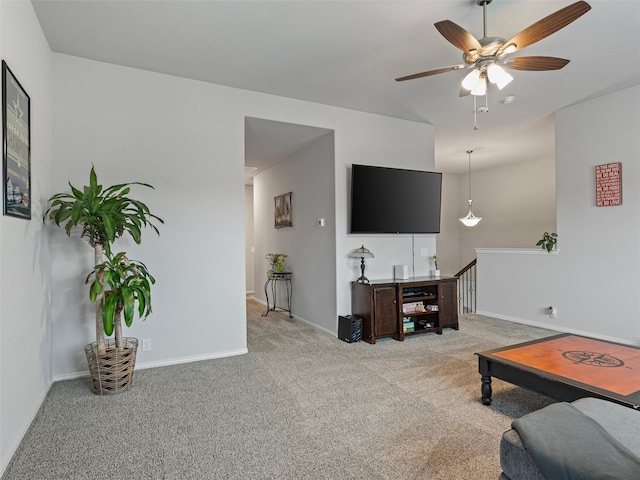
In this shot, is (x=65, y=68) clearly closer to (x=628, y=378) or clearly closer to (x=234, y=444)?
(x=234, y=444)

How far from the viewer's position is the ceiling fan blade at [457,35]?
2156mm

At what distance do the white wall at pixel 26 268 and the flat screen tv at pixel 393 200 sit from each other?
3.06m

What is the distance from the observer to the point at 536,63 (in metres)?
2.60

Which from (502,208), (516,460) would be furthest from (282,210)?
(502,208)

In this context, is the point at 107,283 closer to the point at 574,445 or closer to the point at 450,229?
the point at 574,445

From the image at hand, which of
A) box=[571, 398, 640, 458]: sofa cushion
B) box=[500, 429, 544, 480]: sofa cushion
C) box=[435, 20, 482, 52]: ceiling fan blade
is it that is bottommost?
box=[500, 429, 544, 480]: sofa cushion

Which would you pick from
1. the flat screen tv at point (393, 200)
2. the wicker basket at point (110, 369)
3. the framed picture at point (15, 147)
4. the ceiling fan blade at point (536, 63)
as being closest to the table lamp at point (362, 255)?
the flat screen tv at point (393, 200)

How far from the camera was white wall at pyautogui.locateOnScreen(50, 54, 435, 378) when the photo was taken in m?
3.23

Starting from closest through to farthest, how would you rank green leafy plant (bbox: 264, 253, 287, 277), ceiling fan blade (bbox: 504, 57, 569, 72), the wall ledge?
1. ceiling fan blade (bbox: 504, 57, 569, 72)
2. the wall ledge
3. green leafy plant (bbox: 264, 253, 287, 277)

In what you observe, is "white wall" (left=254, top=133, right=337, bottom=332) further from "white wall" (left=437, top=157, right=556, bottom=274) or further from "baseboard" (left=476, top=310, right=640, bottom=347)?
"white wall" (left=437, top=157, right=556, bottom=274)

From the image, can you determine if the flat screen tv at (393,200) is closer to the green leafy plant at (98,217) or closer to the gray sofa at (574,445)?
the green leafy plant at (98,217)

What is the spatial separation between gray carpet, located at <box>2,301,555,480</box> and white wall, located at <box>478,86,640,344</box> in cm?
196

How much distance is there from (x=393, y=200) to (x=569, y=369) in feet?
9.24

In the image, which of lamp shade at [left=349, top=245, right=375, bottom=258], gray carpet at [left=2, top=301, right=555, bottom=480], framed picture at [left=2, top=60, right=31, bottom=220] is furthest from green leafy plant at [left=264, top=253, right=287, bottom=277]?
framed picture at [left=2, top=60, right=31, bottom=220]
